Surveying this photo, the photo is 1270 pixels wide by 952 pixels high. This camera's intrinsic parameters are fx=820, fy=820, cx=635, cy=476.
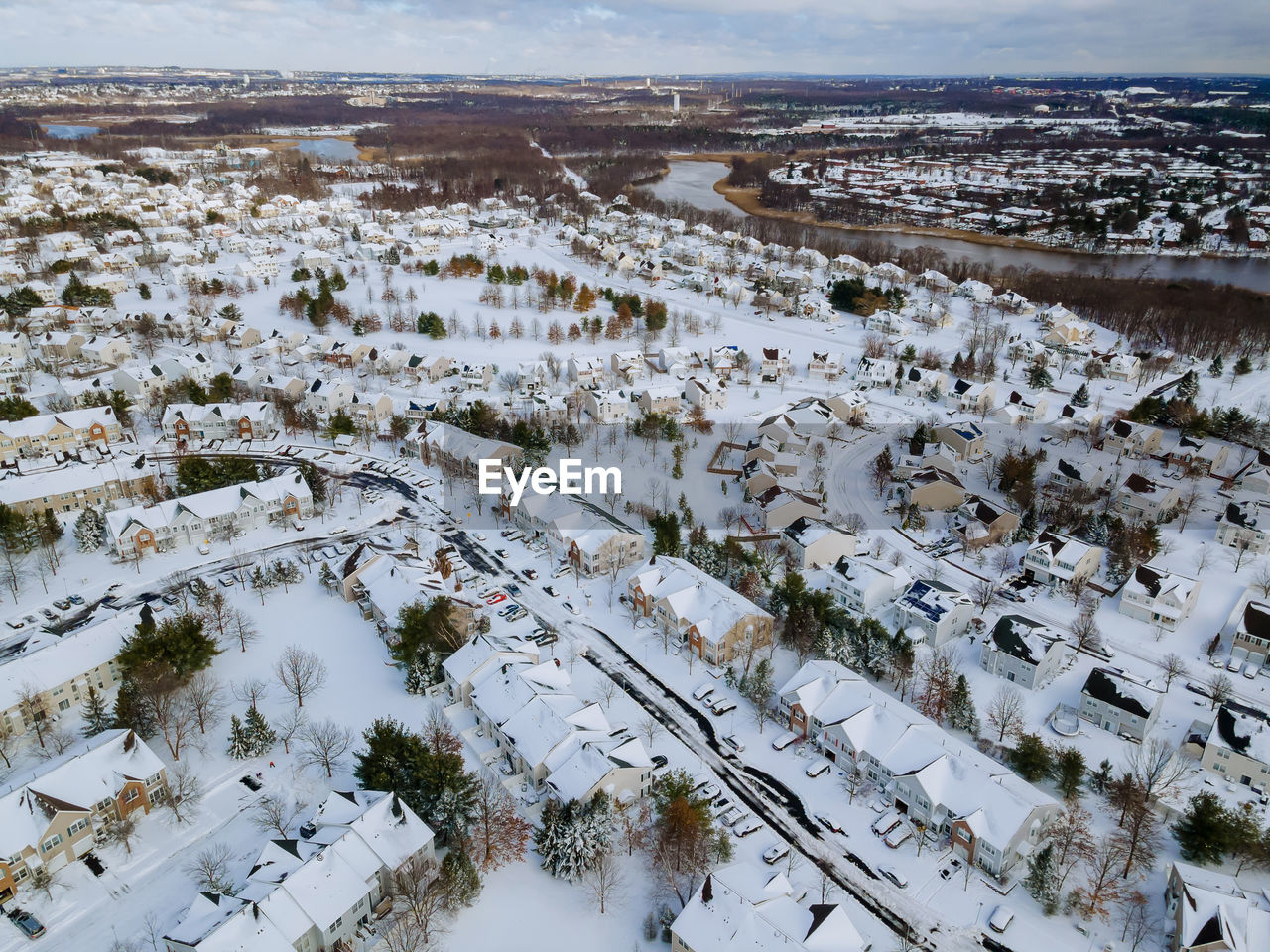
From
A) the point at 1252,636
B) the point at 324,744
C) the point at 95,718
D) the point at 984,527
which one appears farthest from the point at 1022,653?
the point at 95,718

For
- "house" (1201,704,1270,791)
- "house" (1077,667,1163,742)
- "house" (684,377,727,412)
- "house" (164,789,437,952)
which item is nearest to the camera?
"house" (164,789,437,952)

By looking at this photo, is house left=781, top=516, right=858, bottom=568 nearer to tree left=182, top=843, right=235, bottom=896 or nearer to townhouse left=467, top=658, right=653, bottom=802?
townhouse left=467, top=658, right=653, bottom=802

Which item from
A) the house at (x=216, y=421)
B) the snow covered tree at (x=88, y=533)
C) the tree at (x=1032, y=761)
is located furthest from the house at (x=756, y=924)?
the house at (x=216, y=421)

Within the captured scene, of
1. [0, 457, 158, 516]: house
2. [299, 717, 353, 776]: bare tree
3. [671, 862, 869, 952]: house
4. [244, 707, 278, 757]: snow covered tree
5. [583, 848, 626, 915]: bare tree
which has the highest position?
[0, 457, 158, 516]: house

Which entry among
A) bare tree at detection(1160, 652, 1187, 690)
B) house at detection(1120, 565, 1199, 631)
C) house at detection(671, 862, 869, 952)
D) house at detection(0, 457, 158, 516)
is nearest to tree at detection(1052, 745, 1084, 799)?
bare tree at detection(1160, 652, 1187, 690)

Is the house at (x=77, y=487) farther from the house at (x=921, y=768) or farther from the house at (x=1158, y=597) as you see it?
the house at (x=1158, y=597)

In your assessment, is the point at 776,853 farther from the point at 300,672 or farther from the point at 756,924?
the point at 300,672
